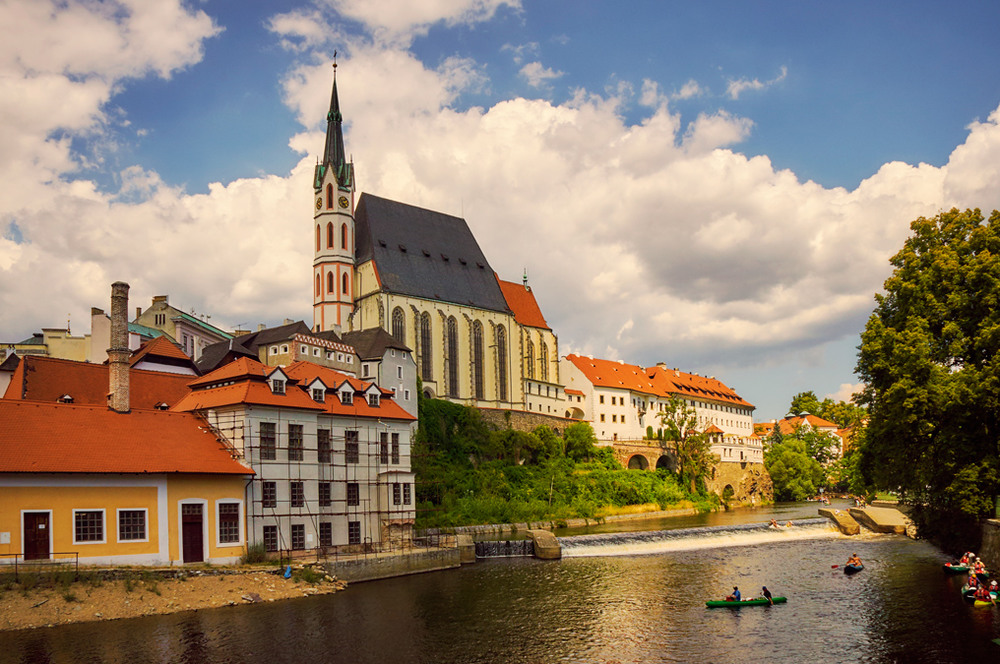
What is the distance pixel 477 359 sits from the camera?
97.3 metres

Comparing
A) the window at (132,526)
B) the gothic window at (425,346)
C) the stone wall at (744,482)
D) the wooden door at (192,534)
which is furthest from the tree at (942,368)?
the stone wall at (744,482)

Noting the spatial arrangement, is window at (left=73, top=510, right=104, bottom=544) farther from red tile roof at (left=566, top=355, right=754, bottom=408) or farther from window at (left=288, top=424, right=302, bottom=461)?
red tile roof at (left=566, top=355, right=754, bottom=408)

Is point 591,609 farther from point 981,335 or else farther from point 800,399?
point 800,399

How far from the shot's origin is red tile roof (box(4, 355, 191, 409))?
4409cm

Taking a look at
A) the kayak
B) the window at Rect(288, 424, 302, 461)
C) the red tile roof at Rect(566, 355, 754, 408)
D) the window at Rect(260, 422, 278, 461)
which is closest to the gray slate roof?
the red tile roof at Rect(566, 355, 754, 408)

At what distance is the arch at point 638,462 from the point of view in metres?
99.6

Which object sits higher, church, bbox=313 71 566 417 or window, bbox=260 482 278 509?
church, bbox=313 71 566 417

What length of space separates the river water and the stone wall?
53793 mm

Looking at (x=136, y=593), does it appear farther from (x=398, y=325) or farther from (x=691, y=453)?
(x=691, y=453)

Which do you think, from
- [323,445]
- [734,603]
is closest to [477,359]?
[323,445]

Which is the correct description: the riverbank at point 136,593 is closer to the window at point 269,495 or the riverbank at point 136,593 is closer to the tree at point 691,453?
the window at point 269,495

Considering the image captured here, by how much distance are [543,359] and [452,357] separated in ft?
56.7

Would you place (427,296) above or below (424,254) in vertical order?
below

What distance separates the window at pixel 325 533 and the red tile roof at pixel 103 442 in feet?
20.7
